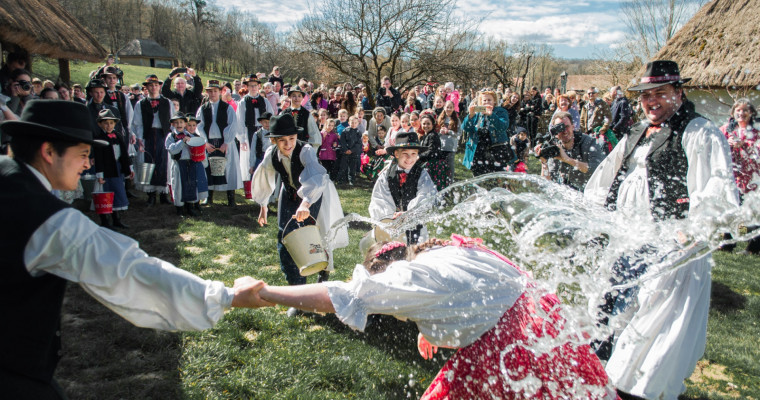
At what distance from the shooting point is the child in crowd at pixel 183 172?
811 centimetres

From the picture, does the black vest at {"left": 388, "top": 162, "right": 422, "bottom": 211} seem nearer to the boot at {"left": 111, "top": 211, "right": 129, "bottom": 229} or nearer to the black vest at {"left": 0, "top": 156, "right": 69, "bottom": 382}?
the black vest at {"left": 0, "top": 156, "right": 69, "bottom": 382}

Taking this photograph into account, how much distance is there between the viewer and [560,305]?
87.5 inches

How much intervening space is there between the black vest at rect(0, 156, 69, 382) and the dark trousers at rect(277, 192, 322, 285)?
302 cm

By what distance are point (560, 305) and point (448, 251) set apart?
622 millimetres

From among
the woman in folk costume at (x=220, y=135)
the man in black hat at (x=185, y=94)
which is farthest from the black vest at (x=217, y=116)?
the man in black hat at (x=185, y=94)

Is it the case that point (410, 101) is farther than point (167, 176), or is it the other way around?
point (410, 101)

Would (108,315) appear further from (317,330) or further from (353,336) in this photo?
(353,336)

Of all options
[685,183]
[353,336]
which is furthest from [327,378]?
[685,183]

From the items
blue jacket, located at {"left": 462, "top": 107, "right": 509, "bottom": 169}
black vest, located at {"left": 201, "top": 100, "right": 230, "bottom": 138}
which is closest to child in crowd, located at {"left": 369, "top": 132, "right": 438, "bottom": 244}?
blue jacket, located at {"left": 462, "top": 107, "right": 509, "bottom": 169}

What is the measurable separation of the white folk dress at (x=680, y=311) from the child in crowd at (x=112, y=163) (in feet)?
24.2

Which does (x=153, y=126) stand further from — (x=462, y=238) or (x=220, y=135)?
(x=462, y=238)

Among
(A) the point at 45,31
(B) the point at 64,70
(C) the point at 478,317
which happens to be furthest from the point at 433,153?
(B) the point at 64,70

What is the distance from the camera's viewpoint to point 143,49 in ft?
198

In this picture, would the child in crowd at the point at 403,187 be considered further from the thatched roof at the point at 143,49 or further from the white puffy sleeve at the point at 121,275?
the thatched roof at the point at 143,49
